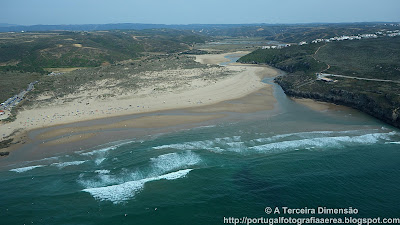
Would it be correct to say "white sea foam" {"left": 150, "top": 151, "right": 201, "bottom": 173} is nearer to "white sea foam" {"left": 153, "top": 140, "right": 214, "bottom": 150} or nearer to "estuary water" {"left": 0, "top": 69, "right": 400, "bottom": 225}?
"estuary water" {"left": 0, "top": 69, "right": 400, "bottom": 225}

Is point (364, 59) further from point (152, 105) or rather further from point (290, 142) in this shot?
point (152, 105)

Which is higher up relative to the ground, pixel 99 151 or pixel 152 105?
pixel 152 105

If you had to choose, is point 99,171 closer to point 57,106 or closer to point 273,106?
point 57,106

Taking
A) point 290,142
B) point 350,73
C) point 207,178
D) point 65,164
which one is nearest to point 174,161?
point 207,178

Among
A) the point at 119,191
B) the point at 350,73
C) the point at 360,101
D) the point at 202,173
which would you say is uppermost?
the point at 350,73

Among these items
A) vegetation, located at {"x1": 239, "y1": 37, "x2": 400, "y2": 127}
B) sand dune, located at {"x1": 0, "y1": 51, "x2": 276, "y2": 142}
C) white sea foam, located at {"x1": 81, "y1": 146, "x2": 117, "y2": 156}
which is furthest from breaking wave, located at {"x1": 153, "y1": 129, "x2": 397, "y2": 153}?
sand dune, located at {"x1": 0, "y1": 51, "x2": 276, "y2": 142}

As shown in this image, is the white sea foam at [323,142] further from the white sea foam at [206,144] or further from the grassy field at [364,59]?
→ the grassy field at [364,59]
